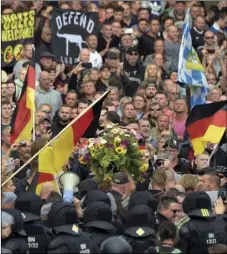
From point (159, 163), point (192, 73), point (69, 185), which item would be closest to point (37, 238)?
point (69, 185)

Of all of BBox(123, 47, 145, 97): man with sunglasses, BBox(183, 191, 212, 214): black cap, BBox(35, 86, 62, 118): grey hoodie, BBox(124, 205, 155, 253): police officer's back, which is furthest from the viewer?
BBox(123, 47, 145, 97): man with sunglasses

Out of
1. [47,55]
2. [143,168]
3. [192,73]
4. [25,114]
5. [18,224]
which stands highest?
[18,224]

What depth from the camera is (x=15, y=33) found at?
27609 mm

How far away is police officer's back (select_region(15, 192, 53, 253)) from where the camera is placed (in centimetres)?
1748

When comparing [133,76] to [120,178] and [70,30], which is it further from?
[120,178]

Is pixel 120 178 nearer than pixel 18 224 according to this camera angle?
No

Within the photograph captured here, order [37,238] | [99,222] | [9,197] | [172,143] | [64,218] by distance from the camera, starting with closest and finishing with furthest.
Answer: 1. [64,218]
2. [37,238]
3. [99,222]
4. [9,197]
5. [172,143]

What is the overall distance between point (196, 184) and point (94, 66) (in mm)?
8671

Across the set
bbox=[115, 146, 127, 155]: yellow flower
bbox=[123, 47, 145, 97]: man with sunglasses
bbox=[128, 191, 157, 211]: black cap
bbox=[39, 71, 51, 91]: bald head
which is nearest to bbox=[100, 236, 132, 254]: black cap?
bbox=[128, 191, 157, 211]: black cap

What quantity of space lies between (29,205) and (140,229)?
1283 mm

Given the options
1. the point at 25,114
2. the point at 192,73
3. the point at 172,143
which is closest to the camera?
the point at 25,114

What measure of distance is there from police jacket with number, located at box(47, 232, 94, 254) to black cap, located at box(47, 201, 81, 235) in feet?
0.24

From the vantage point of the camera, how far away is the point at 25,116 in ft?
76.1

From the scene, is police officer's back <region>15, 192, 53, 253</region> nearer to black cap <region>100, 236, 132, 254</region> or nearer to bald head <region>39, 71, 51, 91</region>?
black cap <region>100, 236, 132, 254</region>
